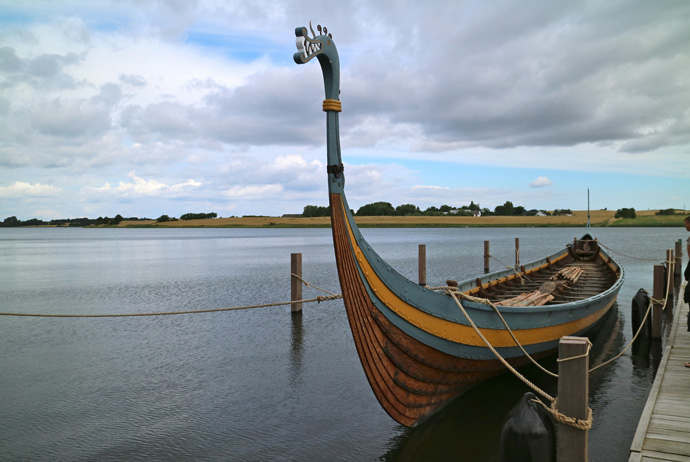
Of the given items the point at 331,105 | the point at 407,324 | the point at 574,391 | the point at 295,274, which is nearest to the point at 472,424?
the point at 407,324

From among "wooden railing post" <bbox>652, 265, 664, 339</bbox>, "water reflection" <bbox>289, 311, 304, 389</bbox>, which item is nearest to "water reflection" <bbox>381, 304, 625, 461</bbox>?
"wooden railing post" <bbox>652, 265, 664, 339</bbox>

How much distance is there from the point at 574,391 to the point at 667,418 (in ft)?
9.26

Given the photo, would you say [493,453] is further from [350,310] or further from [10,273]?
[10,273]

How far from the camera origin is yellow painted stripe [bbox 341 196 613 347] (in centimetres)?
566

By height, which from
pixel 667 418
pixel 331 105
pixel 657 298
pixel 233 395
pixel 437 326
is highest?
pixel 331 105

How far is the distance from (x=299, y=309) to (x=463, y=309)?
9161 millimetres

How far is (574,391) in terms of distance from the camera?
3756 millimetres

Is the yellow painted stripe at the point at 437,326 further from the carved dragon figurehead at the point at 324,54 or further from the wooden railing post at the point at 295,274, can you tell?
the wooden railing post at the point at 295,274

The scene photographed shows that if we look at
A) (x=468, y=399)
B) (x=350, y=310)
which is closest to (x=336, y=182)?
(x=350, y=310)

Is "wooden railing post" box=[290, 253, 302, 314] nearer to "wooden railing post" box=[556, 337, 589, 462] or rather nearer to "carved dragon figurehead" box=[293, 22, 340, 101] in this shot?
"carved dragon figurehead" box=[293, 22, 340, 101]

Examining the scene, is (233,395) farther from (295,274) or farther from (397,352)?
(295,274)

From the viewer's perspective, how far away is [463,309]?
20.6 ft

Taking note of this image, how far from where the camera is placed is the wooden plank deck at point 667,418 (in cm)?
479

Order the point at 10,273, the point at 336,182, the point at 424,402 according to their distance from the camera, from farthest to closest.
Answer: the point at 10,273
the point at 424,402
the point at 336,182
